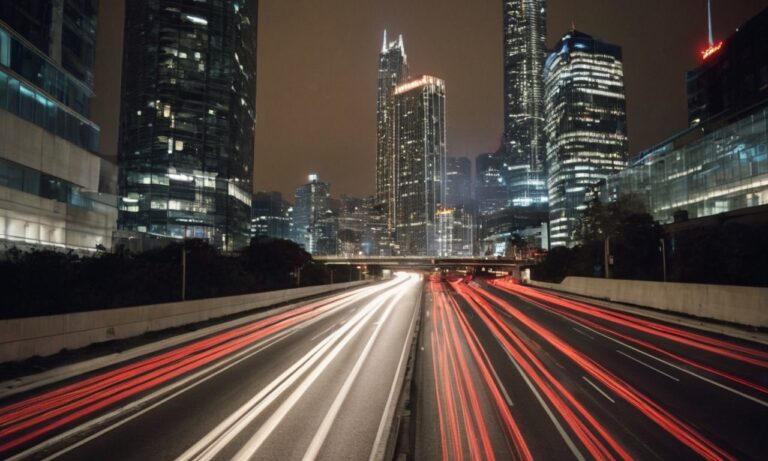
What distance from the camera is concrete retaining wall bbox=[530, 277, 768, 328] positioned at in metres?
22.3

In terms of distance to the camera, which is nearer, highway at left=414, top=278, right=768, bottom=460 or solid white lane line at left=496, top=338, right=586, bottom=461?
solid white lane line at left=496, top=338, right=586, bottom=461

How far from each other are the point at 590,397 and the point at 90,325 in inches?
710

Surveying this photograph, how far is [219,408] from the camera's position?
34.9 ft

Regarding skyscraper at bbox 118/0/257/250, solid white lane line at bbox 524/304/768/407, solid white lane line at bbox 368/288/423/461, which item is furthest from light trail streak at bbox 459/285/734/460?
skyscraper at bbox 118/0/257/250

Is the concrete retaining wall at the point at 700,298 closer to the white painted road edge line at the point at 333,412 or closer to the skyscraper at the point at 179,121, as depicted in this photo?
the white painted road edge line at the point at 333,412

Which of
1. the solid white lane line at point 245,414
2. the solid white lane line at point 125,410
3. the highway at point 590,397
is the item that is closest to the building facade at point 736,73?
the highway at point 590,397

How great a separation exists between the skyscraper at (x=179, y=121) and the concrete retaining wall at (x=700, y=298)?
9563cm

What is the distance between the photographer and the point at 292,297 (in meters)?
47.0

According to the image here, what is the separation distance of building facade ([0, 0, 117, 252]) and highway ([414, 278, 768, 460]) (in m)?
31.4

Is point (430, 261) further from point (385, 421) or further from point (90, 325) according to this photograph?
point (385, 421)

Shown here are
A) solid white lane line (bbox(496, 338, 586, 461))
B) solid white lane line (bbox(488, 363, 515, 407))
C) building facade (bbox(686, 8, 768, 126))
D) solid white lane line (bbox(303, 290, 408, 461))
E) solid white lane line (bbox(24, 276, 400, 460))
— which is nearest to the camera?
solid white lane line (bbox(496, 338, 586, 461))

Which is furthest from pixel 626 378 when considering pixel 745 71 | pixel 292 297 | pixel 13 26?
pixel 745 71

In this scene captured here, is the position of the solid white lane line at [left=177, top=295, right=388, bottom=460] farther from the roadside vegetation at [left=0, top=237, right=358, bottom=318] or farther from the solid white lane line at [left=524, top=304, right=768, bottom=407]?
the solid white lane line at [left=524, top=304, right=768, bottom=407]

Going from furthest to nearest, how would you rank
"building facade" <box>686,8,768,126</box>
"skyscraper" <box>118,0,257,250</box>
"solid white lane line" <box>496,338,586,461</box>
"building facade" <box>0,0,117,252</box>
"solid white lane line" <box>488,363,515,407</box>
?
"skyscraper" <box>118,0,257,250</box>
"building facade" <box>686,8,768,126</box>
"building facade" <box>0,0,117,252</box>
"solid white lane line" <box>488,363,515,407</box>
"solid white lane line" <box>496,338,586,461</box>
